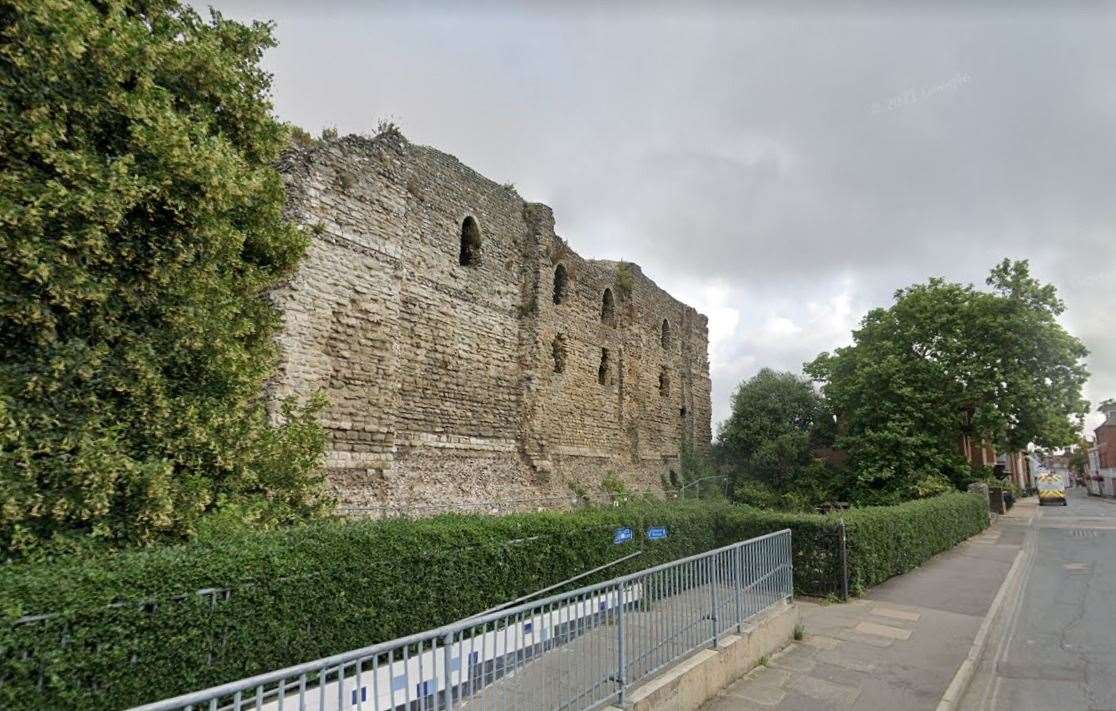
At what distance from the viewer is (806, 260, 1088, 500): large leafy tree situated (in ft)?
76.7

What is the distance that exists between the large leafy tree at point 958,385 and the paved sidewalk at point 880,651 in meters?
11.7

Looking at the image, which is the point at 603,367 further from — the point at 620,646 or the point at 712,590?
the point at 620,646

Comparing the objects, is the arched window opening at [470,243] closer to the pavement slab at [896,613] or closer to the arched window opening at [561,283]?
the arched window opening at [561,283]

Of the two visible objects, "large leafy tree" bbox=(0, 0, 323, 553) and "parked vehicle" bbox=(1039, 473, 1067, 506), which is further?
"parked vehicle" bbox=(1039, 473, 1067, 506)

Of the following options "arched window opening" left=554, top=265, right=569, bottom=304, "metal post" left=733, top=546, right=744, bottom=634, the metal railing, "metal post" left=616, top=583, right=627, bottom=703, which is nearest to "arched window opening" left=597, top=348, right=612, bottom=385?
"arched window opening" left=554, top=265, right=569, bottom=304

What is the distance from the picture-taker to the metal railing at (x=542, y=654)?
3523 mm

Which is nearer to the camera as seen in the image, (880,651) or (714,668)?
(714,668)

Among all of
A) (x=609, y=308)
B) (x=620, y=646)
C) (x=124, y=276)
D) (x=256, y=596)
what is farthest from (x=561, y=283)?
(x=620, y=646)

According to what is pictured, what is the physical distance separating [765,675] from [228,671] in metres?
5.55

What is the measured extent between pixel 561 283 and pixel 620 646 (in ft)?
46.6

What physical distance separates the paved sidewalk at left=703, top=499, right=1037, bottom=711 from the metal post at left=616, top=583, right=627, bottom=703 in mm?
1458

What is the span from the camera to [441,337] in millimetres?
13547

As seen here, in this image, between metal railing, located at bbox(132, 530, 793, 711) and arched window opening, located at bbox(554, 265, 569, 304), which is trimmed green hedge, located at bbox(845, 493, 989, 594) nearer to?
metal railing, located at bbox(132, 530, 793, 711)

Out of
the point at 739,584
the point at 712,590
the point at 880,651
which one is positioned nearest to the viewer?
the point at 712,590
